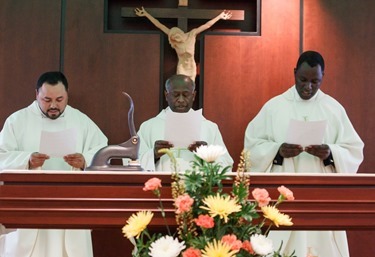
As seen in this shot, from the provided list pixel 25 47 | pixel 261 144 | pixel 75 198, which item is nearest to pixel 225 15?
pixel 261 144

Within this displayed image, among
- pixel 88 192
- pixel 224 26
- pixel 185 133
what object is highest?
pixel 224 26

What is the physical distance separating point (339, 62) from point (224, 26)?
1088mm

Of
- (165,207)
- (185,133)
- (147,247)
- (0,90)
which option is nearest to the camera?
(147,247)

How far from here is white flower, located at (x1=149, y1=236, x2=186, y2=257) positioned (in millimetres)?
1949

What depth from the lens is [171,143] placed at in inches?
150

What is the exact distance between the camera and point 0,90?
16.5 ft

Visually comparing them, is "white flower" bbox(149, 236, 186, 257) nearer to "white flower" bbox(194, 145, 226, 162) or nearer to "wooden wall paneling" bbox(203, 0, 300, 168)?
"white flower" bbox(194, 145, 226, 162)

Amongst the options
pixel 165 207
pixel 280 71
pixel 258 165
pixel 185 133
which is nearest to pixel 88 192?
pixel 165 207

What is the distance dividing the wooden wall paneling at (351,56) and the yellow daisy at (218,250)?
137 inches

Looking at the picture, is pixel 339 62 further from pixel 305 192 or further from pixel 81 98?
pixel 305 192

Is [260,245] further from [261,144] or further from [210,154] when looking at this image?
[261,144]

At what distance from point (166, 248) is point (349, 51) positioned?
3.74 meters

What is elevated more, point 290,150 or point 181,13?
point 181,13

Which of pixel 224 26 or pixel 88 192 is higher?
pixel 224 26
